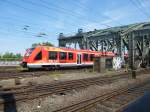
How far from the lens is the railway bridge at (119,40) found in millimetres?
47281

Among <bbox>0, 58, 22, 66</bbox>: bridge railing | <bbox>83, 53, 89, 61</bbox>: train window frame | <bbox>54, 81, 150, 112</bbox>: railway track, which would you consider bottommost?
<bbox>54, 81, 150, 112</bbox>: railway track

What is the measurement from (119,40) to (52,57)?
77.1 ft

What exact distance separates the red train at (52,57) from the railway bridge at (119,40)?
1588cm

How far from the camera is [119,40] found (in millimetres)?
47094

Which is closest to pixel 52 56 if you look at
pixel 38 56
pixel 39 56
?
pixel 39 56

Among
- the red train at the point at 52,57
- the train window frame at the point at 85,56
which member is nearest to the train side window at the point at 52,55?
the red train at the point at 52,57

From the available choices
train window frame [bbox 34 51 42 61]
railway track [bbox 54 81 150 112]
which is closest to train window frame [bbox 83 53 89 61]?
train window frame [bbox 34 51 42 61]

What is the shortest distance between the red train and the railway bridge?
15.9 meters

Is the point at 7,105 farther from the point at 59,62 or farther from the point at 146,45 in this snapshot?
the point at 146,45

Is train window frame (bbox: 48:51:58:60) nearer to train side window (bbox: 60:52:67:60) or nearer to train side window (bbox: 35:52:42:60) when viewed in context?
train side window (bbox: 60:52:67:60)

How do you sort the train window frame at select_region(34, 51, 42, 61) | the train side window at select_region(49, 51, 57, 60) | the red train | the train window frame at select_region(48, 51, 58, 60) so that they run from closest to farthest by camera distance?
the red train → the train window frame at select_region(34, 51, 42, 61) → the train window frame at select_region(48, 51, 58, 60) → the train side window at select_region(49, 51, 57, 60)

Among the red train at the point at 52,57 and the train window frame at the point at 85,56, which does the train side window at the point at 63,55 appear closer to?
the red train at the point at 52,57

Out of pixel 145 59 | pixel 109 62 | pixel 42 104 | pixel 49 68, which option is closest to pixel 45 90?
pixel 42 104

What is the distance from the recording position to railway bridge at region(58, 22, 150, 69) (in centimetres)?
4728
